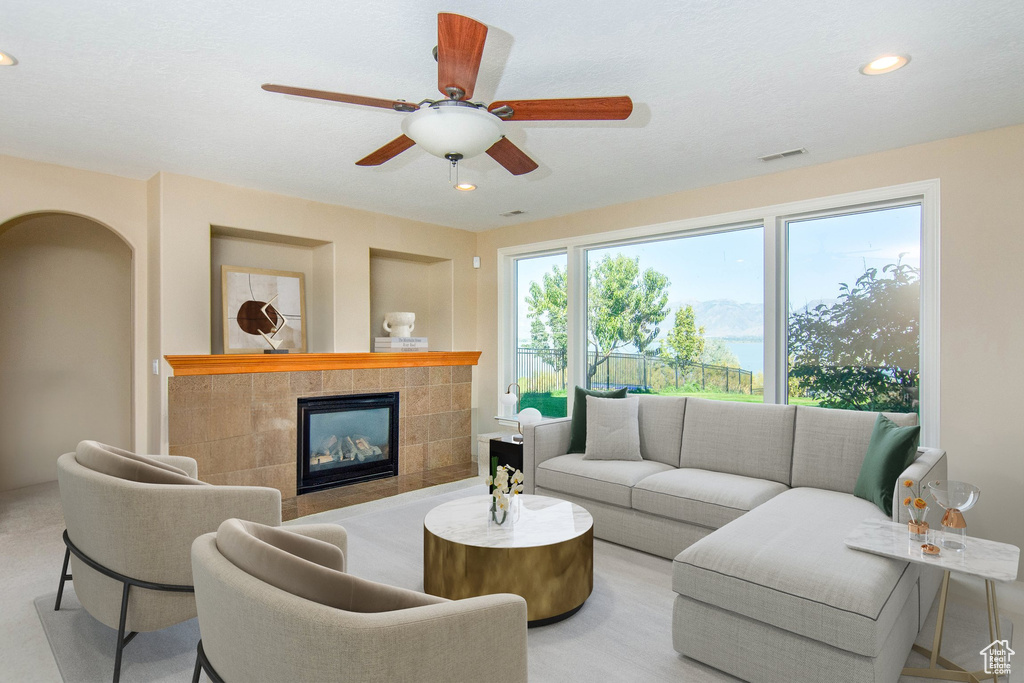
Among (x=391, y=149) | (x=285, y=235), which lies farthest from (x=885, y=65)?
(x=285, y=235)

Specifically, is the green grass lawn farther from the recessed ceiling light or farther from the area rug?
the recessed ceiling light

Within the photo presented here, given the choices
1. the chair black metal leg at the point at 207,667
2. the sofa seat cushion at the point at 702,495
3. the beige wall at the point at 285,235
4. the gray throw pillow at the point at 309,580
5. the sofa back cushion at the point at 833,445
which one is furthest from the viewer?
the beige wall at the point at 285,235

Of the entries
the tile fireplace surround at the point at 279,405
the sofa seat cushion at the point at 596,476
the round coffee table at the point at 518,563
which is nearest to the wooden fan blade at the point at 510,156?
the round coffee table at the point at 518,563

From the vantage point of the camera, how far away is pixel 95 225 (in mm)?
5211

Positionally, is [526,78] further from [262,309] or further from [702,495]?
[262,309]

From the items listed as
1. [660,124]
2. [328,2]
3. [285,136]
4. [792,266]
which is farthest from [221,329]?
[792,266]

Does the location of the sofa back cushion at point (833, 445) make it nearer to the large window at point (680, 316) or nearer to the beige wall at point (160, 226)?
the large window at point (680, 316)

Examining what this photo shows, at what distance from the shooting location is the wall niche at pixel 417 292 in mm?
6020

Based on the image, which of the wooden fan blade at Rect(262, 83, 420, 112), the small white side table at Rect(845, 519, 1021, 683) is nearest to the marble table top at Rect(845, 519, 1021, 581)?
the small white side table at Rect(845, 519, 1021, 683)

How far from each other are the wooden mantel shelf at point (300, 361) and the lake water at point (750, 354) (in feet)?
9.03

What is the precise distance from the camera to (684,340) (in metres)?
4.83

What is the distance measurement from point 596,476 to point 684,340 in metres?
1.70

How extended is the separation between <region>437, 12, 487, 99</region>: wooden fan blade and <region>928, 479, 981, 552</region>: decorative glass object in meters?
2.33

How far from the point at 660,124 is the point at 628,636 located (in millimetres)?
2620
